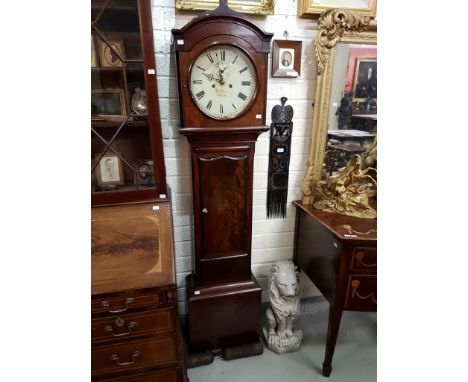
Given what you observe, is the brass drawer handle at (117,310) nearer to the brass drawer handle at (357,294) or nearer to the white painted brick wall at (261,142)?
the white painted brick wall at (261,142)

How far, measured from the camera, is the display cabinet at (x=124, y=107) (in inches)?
41.2

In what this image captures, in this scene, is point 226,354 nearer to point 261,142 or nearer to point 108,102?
point 261,142

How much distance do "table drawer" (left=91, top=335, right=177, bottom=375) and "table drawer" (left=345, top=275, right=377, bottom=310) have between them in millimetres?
800

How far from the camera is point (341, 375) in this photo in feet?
4.90

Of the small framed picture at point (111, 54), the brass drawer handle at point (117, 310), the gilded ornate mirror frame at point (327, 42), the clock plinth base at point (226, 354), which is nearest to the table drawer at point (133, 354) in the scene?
the brass drawer handle at point (117, 310)

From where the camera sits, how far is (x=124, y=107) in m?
1.15

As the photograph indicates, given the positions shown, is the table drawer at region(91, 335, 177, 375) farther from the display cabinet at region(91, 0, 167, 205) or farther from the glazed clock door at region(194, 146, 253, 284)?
the display cabinet at region(91, 0, 167, 205)

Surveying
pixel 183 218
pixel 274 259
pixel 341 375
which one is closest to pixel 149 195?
pixel 183 218

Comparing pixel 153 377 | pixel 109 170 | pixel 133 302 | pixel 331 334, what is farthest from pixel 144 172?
pixel 331 334

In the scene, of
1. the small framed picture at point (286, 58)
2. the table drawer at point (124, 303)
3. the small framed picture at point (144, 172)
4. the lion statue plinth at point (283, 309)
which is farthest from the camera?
the lion statue plinth at point (283, 309)

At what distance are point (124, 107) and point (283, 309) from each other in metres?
1.26

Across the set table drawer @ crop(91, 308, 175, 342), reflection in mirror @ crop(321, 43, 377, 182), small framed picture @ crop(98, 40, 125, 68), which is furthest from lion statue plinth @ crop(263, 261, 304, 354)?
small framed picture @ crop(98, 40, 125, 68)

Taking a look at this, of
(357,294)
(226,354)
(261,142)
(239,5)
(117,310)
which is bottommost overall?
(226,354)

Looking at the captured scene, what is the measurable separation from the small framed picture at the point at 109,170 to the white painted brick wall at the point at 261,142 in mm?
312
